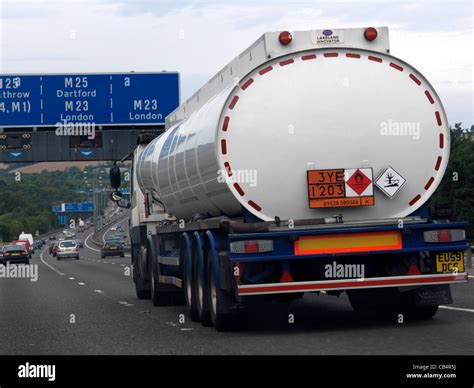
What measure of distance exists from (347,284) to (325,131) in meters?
1.79

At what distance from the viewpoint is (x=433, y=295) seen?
13742 millimetres

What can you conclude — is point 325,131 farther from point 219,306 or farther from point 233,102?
point 219,306

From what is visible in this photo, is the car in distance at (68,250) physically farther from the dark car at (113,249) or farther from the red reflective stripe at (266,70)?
the red reflective stripe at (266,70)

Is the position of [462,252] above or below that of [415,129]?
below

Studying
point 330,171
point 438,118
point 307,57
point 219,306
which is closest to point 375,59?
point 307,57

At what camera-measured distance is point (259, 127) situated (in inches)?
518

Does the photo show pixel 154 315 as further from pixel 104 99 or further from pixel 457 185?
pixel 457 185

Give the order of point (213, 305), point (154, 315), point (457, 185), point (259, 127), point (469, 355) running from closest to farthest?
point (469, 355), point (259, 127), point (213, 305), point (154, 315), point (457, 185)

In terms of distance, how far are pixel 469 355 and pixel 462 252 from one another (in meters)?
3.22

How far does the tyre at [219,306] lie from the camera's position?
13.5 meters

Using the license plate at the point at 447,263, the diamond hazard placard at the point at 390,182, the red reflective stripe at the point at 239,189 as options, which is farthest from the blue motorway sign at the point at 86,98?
the license plate at the point at 447,263

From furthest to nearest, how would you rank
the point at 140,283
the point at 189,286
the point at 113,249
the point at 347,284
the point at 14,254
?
the point at 113,249, the point at 14,254, the point at 140,283, the point at 189,286, the point at 347,284

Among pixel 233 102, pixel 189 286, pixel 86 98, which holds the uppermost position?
pixel 86 98
